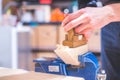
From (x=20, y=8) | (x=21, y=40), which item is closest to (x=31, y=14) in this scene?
(x=20, y=8)

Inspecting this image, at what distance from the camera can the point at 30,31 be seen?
10.4 ft

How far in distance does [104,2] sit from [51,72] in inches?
14.0

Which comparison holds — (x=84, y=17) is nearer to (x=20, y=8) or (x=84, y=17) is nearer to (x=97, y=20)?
(x=97, y=20)

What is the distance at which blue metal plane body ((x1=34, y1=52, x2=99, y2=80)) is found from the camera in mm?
608

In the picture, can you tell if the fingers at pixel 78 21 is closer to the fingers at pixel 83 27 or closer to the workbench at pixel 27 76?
the fingers at pixel 83 27

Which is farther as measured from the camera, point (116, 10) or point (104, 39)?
point (104, 39)

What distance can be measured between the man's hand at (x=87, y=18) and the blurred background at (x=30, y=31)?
1969 mm

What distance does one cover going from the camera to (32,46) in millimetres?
3244

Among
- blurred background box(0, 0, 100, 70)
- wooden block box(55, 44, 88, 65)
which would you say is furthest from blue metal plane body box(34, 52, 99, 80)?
blurred background box(0, 0, 100, 70)

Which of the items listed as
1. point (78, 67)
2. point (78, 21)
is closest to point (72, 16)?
point (78, 21)

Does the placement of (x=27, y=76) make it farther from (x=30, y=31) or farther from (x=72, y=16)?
(x=30, y=31)

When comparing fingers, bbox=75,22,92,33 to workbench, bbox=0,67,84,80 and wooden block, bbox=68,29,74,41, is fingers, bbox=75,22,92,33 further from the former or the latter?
workbench, bbox=0,67,84,80

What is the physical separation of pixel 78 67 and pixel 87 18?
118 millimetres

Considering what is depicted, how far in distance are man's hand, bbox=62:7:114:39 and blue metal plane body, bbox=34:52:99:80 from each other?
0.07 metres
